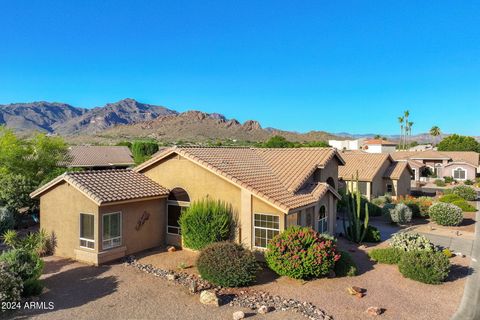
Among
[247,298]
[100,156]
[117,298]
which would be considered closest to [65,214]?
[117,298]

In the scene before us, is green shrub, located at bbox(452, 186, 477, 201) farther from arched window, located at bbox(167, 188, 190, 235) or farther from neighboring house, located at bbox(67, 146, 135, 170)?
neighboring house, located at bbox(67, 146, 135, 170)

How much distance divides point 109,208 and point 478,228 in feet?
82.9

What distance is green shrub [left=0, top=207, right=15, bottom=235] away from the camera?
21250mm

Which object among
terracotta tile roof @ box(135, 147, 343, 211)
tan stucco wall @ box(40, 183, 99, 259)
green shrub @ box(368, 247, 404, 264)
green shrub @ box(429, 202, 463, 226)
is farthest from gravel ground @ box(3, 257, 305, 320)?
green shrub @ box(429, 202, 463, 226)

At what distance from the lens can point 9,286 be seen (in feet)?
37.2

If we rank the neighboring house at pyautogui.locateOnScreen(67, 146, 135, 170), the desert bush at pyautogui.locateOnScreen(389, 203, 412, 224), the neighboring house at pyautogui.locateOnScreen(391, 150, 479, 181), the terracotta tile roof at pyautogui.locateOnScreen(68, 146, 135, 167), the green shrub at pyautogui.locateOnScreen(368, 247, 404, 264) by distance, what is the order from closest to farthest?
the green shrub at pyautogui.locateOnScreen(368, 247, 404, 264), the desert bush at pyautogui.locateOnScreen(389, 203, 412, 224), the neighboring house at pyautogui.locateOnScreen(67, 146, 135, 170), the terracotta tile roof at pyautogui.locateOnScreen(68, 146, 135, 167), the neighboring house at pyautogui.locateOnScreen(391, 150, 479, 181)

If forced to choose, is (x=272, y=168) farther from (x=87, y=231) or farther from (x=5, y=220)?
(x=5, y=220)

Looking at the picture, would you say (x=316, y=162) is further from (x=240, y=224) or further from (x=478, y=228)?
(x=478, y=228)

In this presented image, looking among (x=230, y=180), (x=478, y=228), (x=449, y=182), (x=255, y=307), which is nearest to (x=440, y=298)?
(x=255, y=307)

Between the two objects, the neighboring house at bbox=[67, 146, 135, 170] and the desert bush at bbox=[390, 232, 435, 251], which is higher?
the neighboring house at bbox=[67, 146, 135, 170]

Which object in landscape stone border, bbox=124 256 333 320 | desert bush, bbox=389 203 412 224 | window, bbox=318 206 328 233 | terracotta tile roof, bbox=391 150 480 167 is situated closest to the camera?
landscape stone border, bbox=124 256 333 320

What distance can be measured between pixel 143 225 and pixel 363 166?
2668 centimetres

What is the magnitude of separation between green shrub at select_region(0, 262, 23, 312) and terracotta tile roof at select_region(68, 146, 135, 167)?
4223cm

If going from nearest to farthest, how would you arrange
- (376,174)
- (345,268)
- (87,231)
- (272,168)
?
(345,268), (87,231), (272,168), (376,174)
